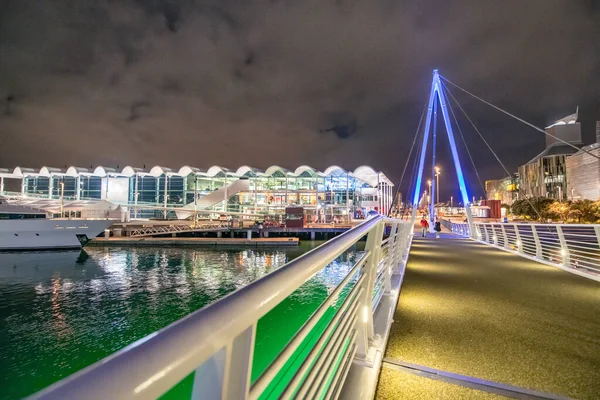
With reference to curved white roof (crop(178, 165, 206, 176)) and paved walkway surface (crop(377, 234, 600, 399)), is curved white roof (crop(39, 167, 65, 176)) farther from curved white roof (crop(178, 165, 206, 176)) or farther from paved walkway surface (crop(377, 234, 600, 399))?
paved walkway surface (crop(377, 234, 600, 399))

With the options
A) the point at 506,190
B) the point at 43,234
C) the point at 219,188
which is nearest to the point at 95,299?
the point at 43,234

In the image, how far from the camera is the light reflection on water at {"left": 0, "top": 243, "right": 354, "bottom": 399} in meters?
7.36

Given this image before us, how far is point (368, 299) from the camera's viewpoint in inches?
96.2

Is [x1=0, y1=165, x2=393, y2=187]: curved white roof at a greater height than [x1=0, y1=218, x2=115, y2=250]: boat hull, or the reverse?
[x1=0, y1=165, x2=393, y2=187]: curved white roof

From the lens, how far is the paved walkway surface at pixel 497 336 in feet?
7.27

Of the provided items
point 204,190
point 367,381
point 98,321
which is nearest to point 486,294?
point 367,381

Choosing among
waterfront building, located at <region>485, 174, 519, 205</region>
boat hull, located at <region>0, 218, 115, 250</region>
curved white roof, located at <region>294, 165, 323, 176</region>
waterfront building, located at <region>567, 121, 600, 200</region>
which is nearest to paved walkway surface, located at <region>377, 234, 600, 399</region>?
boat hull, located at <region>0, 218, 115, 250</region>

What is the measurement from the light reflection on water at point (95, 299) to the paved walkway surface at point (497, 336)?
10.7ft

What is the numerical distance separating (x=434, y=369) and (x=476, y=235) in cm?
1695

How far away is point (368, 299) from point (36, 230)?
3285 centimetres

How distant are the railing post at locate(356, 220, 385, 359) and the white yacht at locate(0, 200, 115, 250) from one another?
3213cm

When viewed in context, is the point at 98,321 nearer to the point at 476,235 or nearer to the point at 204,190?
the point at 476,235

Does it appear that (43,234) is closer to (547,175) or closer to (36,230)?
(36,230)

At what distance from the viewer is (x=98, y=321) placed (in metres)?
9.77
